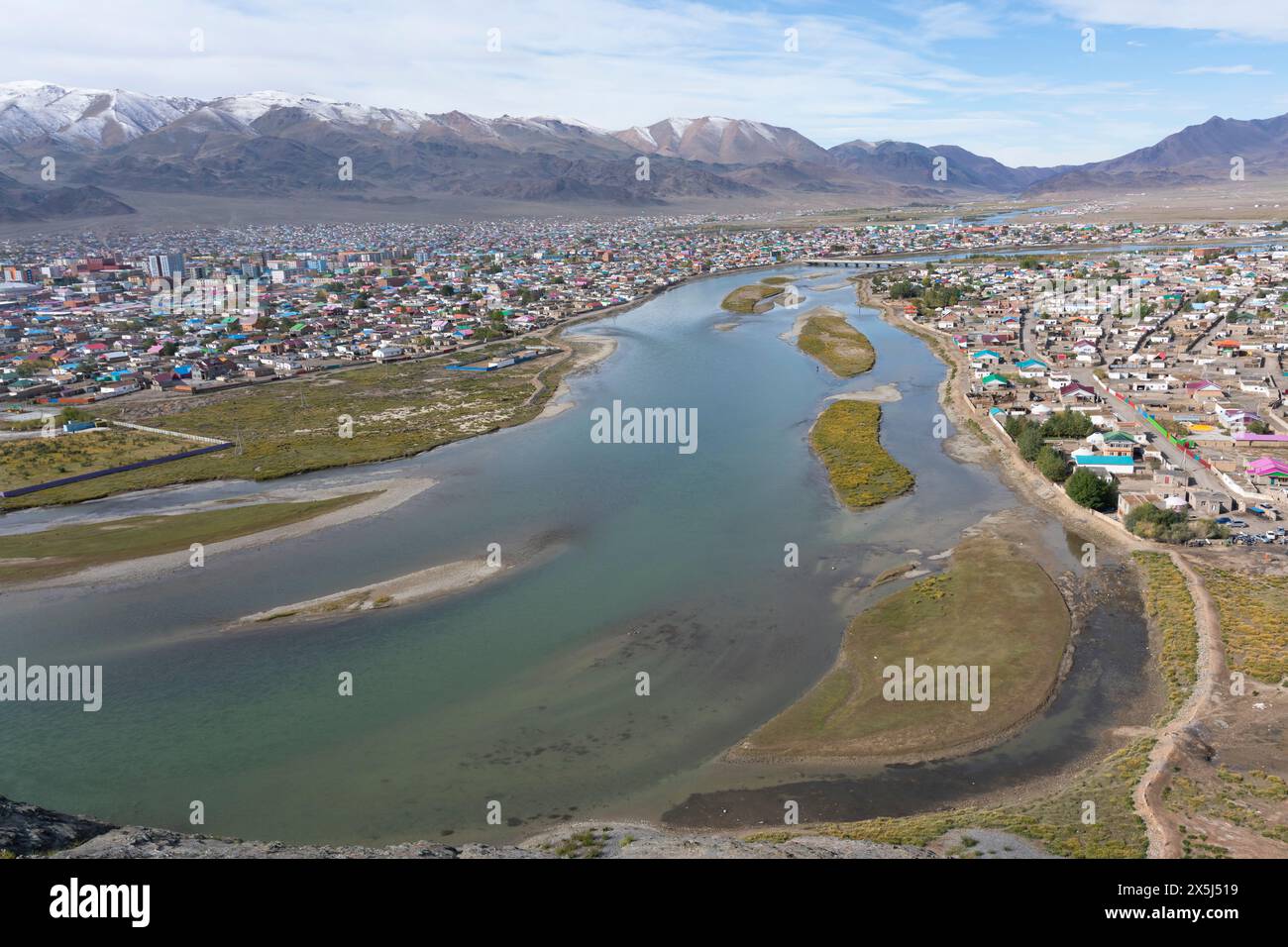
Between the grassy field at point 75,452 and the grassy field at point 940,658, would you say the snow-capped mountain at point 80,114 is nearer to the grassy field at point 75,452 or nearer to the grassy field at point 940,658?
the grassy field at point 75,452

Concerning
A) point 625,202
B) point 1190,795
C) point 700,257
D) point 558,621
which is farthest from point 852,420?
point 625,202

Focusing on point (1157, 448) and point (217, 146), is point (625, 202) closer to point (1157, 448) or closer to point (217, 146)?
point (217, 146)

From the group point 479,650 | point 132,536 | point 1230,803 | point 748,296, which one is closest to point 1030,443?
point 1230,803

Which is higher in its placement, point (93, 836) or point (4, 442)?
point (4, 442)

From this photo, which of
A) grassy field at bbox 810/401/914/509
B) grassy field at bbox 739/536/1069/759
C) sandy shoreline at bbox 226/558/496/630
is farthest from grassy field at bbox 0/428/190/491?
grassy field at bbox 739/536/1069/759

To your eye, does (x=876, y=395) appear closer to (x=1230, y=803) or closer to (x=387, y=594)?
(x=387, y=594)

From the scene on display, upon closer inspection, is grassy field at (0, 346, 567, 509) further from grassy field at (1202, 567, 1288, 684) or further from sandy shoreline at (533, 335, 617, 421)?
grassy field at (1202, 567, 1288, 684)
